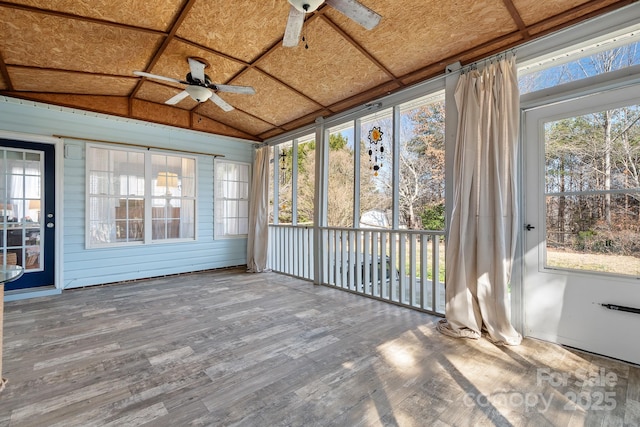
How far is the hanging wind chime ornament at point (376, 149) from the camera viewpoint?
412 cm

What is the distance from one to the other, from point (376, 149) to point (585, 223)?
2.42 m

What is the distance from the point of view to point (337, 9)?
6.61ft

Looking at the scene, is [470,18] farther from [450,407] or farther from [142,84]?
[142,84]

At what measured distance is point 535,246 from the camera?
272 cm

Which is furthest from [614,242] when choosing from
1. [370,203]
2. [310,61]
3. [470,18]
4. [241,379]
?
[310,61]

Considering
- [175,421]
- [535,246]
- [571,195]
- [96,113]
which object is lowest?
[175,421]

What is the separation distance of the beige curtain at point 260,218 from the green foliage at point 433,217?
2960 millimetres

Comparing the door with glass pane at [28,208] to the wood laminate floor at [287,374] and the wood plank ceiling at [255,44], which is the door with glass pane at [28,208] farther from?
the wood laminate floor at [287,374]

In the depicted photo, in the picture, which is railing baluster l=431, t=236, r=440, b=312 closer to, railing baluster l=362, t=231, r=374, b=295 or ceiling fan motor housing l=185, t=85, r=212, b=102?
railing baluster l=362, t=231, r=374, b=295

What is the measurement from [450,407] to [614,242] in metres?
1.90

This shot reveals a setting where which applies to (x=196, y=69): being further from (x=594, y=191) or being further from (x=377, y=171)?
(x=594, y=191)

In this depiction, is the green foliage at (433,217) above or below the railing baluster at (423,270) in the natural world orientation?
above

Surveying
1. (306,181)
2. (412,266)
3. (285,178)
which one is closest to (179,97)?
(285,178)

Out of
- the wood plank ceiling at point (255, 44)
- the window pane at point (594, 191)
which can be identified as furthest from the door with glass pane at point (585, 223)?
the wood plank ceiling at point (255, 44)
